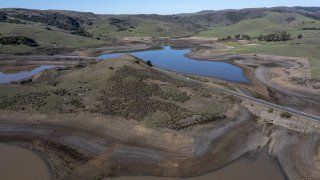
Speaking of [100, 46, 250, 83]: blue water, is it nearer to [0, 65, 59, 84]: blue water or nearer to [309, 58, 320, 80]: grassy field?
[309, 58, 320, 80]: grassy field

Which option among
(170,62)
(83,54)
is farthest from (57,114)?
(83,54)

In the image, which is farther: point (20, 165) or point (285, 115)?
point (285, 115)

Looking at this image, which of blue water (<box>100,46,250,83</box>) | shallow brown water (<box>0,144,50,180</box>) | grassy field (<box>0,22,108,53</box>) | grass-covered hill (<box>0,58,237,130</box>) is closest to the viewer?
shallow brown water (<box>0,144,50,180</box>)

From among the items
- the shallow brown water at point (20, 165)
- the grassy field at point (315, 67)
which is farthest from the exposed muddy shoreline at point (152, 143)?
the grassy field at point (315, 67)

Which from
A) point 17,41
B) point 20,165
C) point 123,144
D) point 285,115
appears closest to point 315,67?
point 285,115

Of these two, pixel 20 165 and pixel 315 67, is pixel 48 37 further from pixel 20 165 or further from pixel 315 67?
pixel 20 165

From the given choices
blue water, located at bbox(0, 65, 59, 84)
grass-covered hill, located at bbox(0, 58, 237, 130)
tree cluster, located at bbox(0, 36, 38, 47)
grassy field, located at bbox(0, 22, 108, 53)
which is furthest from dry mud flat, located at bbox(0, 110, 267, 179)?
grassy field, located at bbox(0, 22, 108, 53)
